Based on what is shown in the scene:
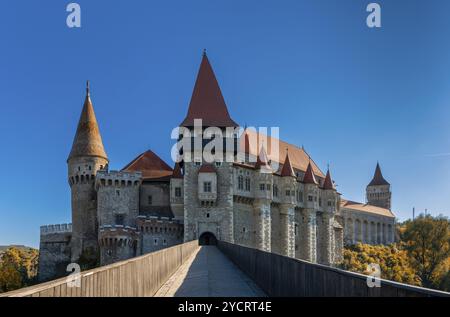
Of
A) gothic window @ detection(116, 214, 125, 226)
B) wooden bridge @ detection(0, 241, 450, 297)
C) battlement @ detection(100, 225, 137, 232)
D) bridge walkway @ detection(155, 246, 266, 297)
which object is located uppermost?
gothic window @ detection(116, 214, 125, 226)

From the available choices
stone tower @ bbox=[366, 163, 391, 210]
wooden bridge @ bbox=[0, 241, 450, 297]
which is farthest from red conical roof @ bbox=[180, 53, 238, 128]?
stone tower @ bbox=[366, 163, 391, 210]

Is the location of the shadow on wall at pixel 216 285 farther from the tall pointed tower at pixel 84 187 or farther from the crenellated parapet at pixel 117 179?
the tall pointed tower at pixel 84 187

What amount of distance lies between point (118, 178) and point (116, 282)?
1567 inches

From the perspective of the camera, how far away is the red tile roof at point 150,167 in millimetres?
52562

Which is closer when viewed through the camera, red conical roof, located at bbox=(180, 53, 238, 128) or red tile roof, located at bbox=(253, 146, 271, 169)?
red conical roof, located at bbox=(180, 53, 238, 128)

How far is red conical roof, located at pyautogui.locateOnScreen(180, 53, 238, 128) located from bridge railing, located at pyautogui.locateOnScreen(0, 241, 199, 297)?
A: 3566 centimetres

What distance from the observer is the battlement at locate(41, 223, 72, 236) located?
53094mm

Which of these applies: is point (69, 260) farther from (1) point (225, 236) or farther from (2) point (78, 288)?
(2) point (78, 288)

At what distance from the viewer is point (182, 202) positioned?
1969 inches

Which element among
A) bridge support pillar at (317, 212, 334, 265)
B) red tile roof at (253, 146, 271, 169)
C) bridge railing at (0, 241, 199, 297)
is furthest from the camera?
bridge support pillar at (317, 212, 334, 265)

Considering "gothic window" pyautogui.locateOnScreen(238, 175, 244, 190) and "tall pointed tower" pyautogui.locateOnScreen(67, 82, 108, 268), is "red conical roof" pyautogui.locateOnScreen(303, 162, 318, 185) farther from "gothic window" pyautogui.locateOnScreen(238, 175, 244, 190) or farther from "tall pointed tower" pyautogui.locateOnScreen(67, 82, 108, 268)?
"tall pointed tower" pyautogui.locateOnScreen(67, 82, 108, 268)
